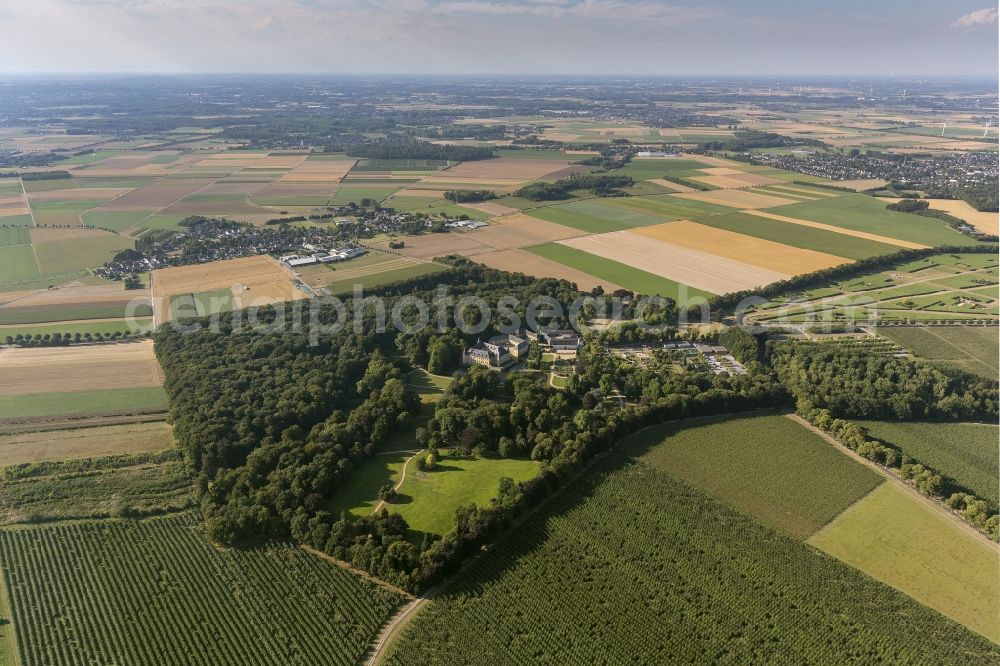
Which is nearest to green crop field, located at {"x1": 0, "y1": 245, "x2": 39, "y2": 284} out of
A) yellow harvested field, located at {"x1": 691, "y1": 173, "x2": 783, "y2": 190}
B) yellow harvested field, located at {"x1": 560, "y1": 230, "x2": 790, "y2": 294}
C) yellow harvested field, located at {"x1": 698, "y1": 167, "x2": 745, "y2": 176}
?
yellow harvested field, located at {"x1": 560, "y1": 230, "x2": 790, "y2": 294}

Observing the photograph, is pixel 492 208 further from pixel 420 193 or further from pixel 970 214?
pixel 970 214

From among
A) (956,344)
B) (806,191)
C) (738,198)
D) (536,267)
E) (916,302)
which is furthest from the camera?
(806,191)

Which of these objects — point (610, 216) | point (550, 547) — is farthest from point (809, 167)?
point (550, 547)

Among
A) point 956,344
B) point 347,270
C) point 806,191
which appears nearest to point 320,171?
point 347,270

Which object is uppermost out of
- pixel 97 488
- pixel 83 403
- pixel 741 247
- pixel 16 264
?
pixel 16 264

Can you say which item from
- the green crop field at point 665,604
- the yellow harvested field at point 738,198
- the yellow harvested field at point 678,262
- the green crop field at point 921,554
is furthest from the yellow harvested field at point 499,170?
the green crop field at point 665,604

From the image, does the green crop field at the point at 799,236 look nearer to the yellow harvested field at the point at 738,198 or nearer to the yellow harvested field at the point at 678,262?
the yellow harvested field at the point at 738,198

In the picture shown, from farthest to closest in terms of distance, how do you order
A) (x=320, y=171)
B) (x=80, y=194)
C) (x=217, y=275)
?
(x=320, y=171)
(x=80, y=194)
(x=217, y=275)

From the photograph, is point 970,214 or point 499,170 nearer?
point 970,214

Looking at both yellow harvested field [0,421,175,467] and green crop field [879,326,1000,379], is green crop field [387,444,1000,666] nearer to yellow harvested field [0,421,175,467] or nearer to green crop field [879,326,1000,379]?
yellow harvested field [0,421,175,467]
